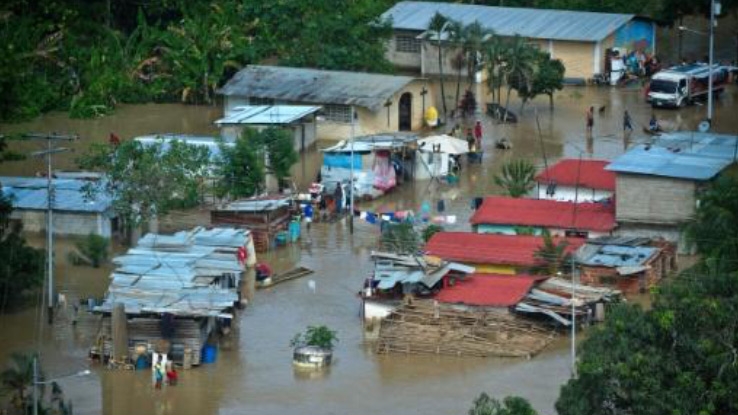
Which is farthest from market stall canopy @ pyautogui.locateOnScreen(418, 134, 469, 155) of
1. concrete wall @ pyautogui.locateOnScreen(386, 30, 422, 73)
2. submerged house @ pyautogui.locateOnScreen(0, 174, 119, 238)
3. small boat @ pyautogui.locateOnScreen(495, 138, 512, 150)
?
concrete wall @ pyautogui.locateOnScreen(386, 30, 422, 73)

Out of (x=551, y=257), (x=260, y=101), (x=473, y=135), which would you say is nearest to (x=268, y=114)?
(x=260, y=101)

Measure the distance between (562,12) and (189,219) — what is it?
15176mm

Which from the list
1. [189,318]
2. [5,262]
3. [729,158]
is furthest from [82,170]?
[729,158]

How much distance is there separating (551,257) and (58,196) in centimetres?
851

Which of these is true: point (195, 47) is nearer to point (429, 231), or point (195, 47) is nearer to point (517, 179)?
point (517, 179)

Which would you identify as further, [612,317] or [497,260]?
[497,260]

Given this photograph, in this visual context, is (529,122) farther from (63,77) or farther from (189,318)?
(189,318)

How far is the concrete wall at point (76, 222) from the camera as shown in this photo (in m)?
34.3

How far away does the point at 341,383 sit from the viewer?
28.5m

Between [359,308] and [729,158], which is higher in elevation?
[729,158]

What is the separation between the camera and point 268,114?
40094 mm

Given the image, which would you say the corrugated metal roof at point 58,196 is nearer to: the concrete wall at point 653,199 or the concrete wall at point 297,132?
the concrete wall at point 297,132

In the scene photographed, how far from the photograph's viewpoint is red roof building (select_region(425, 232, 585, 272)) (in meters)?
32.0

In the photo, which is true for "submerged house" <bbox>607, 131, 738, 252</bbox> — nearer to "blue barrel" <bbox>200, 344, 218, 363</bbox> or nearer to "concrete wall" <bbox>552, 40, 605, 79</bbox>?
"blue barrel" <bbox>200, 344, 218, 363</bbox>
